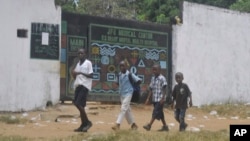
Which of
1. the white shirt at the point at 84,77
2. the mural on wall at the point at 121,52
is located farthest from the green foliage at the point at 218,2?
the white shirt at the point at 84,77

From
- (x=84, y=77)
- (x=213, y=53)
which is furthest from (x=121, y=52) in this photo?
(x=84, y=77)

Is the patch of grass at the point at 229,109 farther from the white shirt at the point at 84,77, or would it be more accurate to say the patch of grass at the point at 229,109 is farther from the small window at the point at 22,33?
the white shirt at the point at 84,77

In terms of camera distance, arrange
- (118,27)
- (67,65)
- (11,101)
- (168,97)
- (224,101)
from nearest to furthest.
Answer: (11,101) → (67,65) → (118,27) → (168,97) → (224,101)

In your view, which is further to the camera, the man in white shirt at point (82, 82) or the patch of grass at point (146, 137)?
the man in white shirt at point (82, 82)

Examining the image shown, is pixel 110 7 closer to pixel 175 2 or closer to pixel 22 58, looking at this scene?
pixel 175 2

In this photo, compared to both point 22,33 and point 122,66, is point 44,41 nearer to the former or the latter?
point 22,33

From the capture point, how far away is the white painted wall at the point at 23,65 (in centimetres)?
1352

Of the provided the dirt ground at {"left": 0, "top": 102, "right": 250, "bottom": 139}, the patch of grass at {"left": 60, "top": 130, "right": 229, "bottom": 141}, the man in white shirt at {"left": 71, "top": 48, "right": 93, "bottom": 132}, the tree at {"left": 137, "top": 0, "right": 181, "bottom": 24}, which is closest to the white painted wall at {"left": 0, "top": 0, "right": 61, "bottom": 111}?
the dirt ground at {"left": 0, "top": 102, "right": 250, "bottom": 139}

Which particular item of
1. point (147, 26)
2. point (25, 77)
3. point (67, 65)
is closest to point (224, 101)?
point (147, 26)

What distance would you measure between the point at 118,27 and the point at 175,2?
12.6m

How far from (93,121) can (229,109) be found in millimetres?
5321

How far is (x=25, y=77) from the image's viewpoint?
1384cm

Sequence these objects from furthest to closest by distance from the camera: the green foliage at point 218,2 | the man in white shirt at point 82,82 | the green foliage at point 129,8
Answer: the green foliage at point 218,2 → the green foliage at point 129,8 → the man in white shirt at point 82,82

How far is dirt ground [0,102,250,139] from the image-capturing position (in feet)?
35.4
